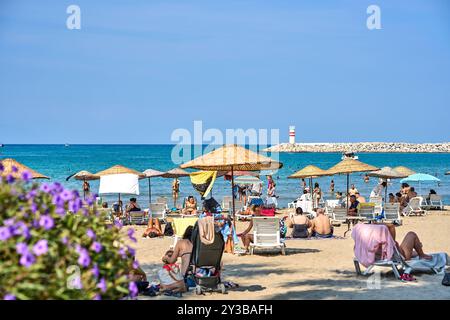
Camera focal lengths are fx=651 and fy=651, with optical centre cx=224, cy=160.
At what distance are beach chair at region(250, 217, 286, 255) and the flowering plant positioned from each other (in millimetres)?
8151

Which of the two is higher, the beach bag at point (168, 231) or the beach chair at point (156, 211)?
the beach chair at point (156, 211)

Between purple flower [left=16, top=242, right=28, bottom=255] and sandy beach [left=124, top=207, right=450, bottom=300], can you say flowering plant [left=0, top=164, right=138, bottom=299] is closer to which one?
purple flower [left=16, top=242, right=28, bottom=255]

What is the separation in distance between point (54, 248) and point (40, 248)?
7.0 inches

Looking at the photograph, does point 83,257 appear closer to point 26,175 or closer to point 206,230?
point 26,175

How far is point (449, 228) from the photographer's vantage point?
16453 mm

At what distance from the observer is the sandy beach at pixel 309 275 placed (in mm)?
8156

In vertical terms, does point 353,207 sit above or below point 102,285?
below

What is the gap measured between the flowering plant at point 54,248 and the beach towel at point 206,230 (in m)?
4.44

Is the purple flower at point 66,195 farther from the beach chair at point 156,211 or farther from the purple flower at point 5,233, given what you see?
the beach chair at point 156,211

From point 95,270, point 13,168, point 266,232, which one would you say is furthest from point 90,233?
point 266,232

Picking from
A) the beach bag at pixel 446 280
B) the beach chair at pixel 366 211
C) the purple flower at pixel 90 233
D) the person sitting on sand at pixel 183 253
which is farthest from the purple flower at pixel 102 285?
the beach chair at pixel 366 211

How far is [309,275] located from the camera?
9.57m

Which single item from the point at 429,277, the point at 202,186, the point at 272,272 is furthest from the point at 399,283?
the point at 202,186
